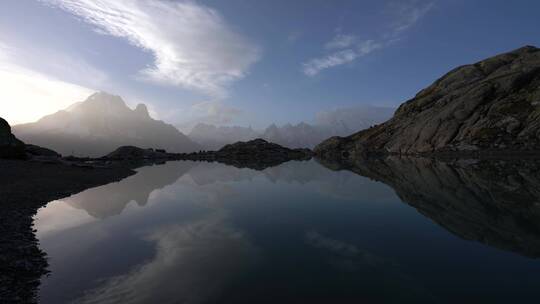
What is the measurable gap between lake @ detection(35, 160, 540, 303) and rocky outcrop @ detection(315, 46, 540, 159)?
355ft

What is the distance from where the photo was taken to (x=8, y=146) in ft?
251

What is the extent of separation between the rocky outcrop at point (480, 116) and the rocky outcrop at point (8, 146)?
158229mm

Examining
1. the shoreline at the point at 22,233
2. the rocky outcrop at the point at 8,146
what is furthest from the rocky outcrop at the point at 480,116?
the rocky outcrop at the point at 8,146

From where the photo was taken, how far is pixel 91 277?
16.2 metres

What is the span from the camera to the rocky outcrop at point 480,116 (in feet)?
400

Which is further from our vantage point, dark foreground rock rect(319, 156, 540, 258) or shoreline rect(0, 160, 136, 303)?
dark foreground rock rect(319, 156, 540, 258)

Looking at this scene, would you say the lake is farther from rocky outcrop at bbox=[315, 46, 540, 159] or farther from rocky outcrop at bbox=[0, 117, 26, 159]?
rocky outcrop at bbox=[315, 46, 540, 159]

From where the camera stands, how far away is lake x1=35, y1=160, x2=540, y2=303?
1390 centimetres

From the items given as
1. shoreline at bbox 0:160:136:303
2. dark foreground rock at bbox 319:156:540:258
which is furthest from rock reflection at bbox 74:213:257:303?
dark foreground rock at bbox 319:156:540:258

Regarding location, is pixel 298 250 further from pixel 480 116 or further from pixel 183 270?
pixel 480 116

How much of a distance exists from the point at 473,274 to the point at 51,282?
73.2ft

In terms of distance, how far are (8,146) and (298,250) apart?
91.3m

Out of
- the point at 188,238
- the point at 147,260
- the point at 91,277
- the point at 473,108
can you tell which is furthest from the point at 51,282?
the point at 473,108

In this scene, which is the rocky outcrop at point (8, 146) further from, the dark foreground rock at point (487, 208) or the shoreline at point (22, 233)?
the dark foreground rock at point (487, 208)
